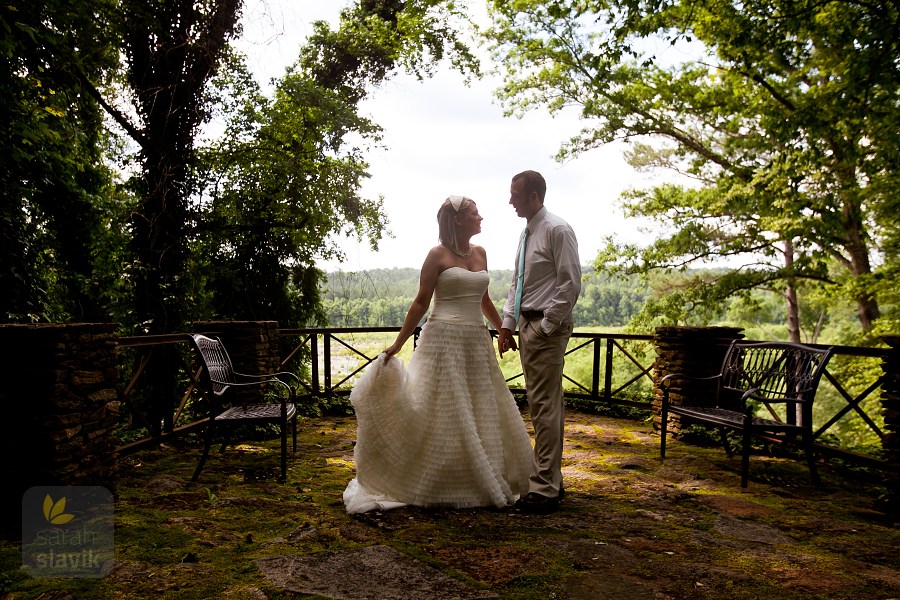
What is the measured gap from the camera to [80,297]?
6.76 meters

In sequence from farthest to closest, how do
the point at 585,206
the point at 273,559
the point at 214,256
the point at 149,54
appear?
1. the point at 585,206
2. the point at 214,256
3. the point at 149,54
4. the point at 273,559

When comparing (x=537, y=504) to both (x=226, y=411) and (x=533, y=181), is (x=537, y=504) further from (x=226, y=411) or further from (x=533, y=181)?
(x=226, y=411)

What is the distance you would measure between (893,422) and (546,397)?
7.23 ft

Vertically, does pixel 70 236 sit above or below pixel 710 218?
below

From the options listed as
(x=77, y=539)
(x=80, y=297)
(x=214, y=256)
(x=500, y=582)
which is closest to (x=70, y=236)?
(x=80, y=297)

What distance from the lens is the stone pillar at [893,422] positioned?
3.29 m

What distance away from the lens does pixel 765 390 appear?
13.7 ft

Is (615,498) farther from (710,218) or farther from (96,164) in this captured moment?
(710,218)

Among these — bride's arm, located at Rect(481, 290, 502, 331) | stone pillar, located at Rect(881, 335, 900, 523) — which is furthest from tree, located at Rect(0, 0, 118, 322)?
stone pillar, located at Rect(881, 335, 900, 523)

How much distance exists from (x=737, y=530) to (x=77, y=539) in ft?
11.7

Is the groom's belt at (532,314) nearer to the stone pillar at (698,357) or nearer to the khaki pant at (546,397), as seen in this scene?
the khaki pant at (546,397)

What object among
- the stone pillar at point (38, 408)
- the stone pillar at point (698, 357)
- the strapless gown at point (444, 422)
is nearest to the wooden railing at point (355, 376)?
the stone pillar at point (698, 357)

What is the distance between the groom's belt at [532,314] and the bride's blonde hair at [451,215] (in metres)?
0.61

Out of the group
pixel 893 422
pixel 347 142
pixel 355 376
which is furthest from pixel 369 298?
pixel 893 422
